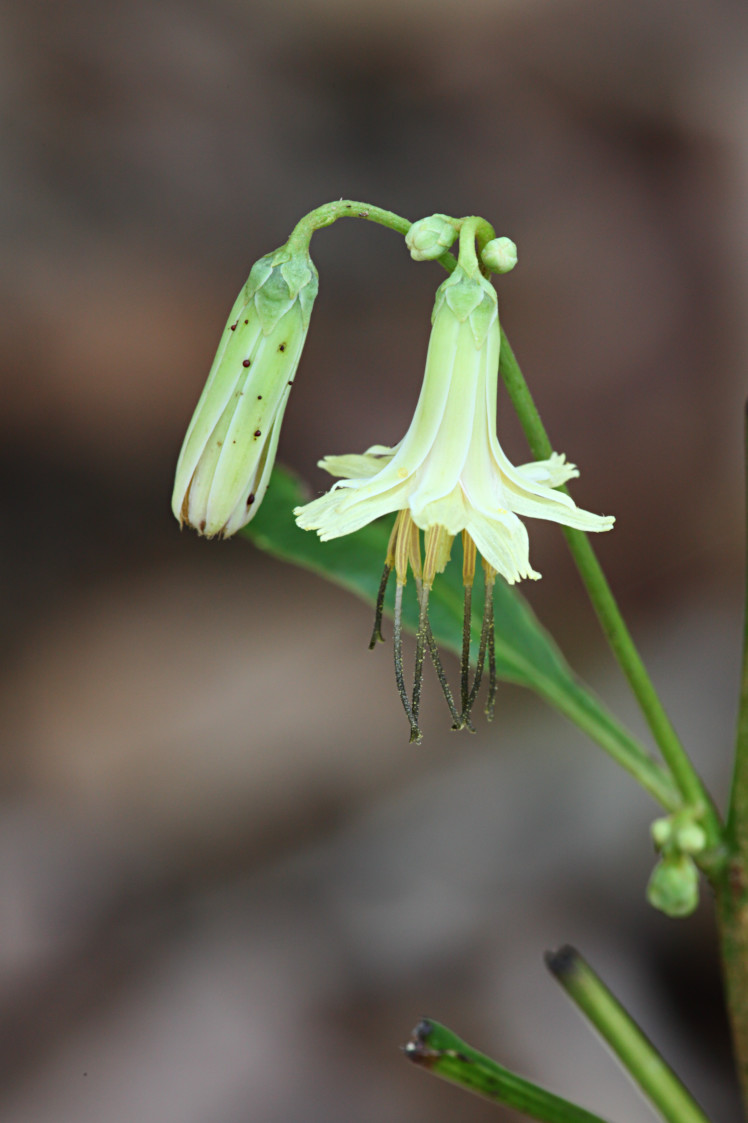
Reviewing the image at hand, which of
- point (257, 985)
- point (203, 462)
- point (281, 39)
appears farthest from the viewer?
point (281, 39)

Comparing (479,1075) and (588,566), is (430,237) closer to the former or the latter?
(588,566)

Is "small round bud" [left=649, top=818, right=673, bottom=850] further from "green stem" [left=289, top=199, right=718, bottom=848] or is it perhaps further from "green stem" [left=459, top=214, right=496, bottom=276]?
"green stem" [left=459, top=214, right=496, bottom=276]

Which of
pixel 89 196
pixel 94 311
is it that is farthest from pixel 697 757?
pixel 89 196

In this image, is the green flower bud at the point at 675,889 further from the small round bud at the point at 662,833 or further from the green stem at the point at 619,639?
the green stem at the point at 619,639

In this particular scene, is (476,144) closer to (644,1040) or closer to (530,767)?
(530,767)

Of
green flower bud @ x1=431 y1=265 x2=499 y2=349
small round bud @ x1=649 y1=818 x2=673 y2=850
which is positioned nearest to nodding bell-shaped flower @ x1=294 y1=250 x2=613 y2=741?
green flower bud @ x1=431 y1=265 x2=499 y2=349

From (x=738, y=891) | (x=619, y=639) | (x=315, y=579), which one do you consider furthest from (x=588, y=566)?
(x=315, y=579)
